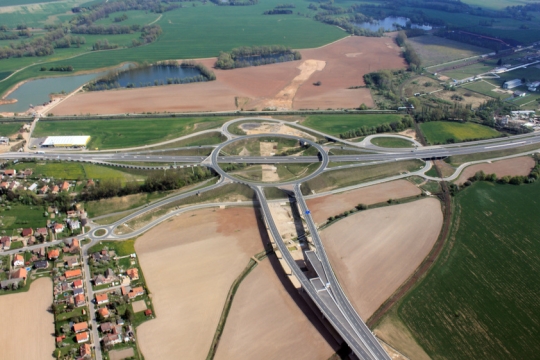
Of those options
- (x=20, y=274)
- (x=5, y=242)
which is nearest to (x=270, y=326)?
(x=20, y=274)

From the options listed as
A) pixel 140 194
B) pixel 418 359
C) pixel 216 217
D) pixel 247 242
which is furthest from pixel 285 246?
pixel 140 194

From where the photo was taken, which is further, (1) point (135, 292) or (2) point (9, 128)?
(2) point (9, 128)

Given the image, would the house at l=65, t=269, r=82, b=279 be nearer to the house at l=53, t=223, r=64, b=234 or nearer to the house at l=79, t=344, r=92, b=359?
the house at l=53, t=223, r=64, b=234

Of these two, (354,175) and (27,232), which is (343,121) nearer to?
(354,175)

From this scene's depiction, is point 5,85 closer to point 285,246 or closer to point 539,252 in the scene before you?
point 285,246

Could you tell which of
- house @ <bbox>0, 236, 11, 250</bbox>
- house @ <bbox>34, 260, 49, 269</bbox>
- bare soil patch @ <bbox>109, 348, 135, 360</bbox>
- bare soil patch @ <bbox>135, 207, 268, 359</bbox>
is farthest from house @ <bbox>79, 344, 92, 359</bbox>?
house @ <bbox>0, 236, 11, 250</bbox>

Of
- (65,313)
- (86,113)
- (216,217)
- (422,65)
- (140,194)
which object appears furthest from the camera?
(422,65)

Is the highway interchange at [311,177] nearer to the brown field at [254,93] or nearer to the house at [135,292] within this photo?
the house at [135,292]
